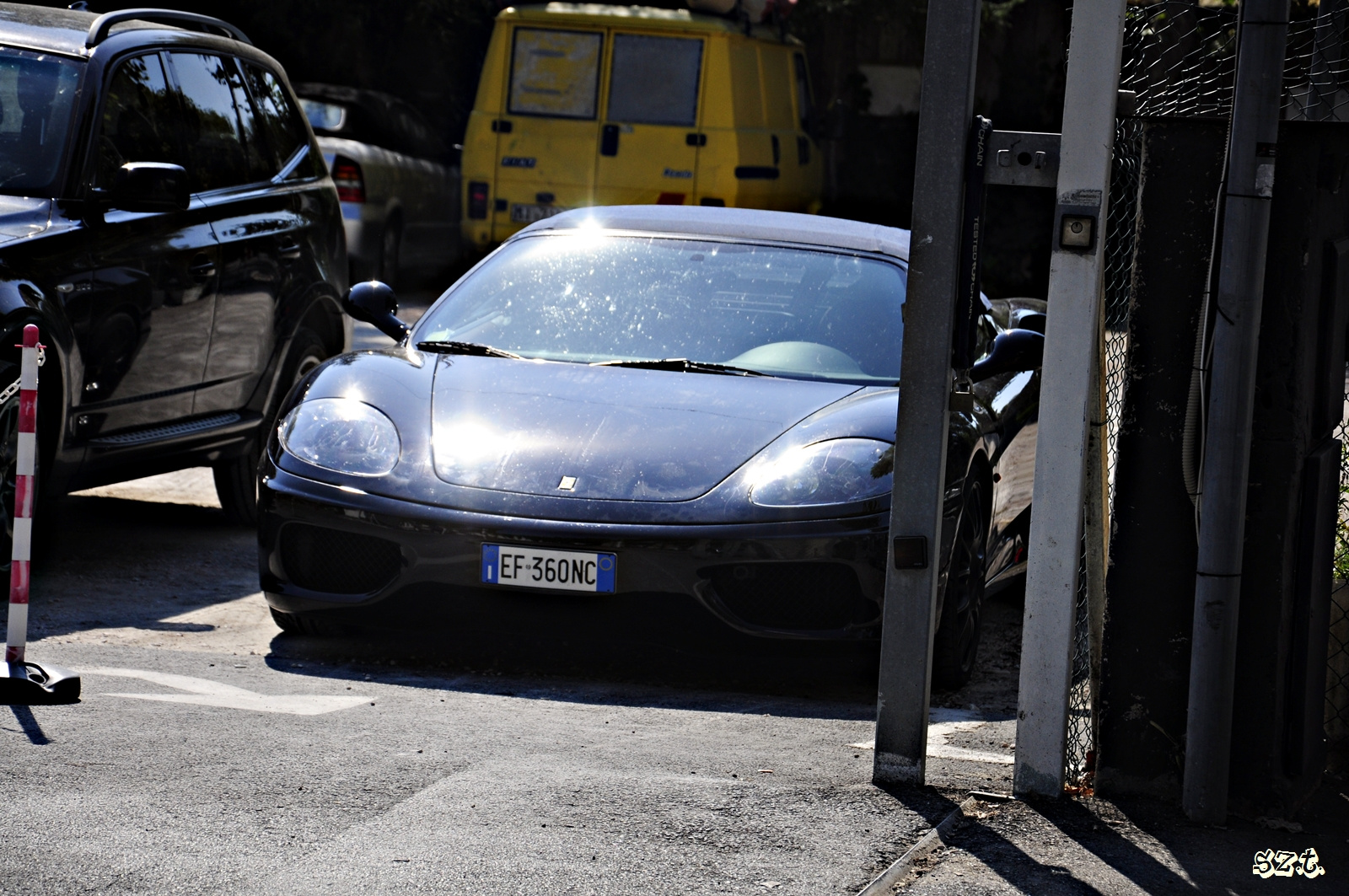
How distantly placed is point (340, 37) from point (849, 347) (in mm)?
13985

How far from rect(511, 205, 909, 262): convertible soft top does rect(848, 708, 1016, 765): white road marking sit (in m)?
2.01

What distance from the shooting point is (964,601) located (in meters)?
5.66

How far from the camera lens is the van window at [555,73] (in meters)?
15.4

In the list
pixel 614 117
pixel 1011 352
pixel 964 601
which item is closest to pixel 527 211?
pixel 614 117

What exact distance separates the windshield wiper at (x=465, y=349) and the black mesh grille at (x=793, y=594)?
1.34m

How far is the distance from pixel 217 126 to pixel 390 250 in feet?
26.6

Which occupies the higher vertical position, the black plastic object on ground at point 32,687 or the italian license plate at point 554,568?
the italian license plate at point 554,568

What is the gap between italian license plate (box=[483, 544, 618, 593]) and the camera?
17.1ft

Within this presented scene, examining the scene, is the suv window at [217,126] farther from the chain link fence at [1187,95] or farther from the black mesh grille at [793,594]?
the chain link fence at [1187,95]

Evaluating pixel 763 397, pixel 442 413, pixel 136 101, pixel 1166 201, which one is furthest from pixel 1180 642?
pixel 136 101

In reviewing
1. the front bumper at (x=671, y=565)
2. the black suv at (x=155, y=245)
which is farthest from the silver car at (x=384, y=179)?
the front bumper at (x=671, y=565)

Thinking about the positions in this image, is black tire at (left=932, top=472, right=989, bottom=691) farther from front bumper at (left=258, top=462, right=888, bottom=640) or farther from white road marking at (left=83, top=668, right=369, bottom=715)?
white road marking at (left=83, top=668, right=369, bottom=715)

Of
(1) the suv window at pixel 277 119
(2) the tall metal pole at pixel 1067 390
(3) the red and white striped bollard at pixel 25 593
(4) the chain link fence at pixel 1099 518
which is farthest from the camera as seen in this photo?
(1) the suv window at pixel 277 119

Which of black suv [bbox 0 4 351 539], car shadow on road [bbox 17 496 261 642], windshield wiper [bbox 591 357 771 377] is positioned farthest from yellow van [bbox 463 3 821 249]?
windshield wiper [bbox 591 357 771 377]
